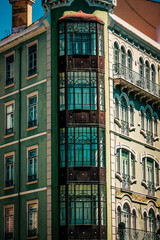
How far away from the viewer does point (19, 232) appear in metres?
46.1

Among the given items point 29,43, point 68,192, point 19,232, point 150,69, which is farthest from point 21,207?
point 150,69

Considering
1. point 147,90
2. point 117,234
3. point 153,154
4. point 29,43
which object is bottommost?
point 117,234

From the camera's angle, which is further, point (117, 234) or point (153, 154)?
point (153, 154)

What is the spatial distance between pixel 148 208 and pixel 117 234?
18.1 ft

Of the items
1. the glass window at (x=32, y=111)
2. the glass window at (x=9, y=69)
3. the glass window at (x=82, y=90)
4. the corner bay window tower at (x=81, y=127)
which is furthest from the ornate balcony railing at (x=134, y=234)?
the glass window at (x=9, y=69)

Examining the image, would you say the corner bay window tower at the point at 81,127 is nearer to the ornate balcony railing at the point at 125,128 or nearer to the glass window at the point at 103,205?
the glass window at the point at 103,205

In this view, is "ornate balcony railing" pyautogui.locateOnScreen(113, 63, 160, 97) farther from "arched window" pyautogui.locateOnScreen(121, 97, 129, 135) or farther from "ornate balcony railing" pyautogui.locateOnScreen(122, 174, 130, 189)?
"ornate balcony railing" pyautogui.locateOnScreen(122, 174, 130, 189)

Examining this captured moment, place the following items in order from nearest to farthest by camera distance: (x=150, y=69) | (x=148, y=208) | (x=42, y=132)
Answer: (x=42, y=132), (x=148, y=208), (x=150, y=69)

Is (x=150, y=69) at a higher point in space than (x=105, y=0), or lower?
lower

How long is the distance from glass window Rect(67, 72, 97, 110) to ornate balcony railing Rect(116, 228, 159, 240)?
842 centimetres

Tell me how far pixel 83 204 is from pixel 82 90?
758 cm

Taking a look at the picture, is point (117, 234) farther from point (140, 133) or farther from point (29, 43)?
point (29, 43)

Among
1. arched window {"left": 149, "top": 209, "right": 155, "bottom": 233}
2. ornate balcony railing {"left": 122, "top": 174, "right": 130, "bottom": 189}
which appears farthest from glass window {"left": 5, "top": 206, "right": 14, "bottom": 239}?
arched window {"left": 149, "top": 209, "right": 155, "bottom": 233}

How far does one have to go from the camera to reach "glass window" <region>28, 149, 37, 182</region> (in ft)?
151
